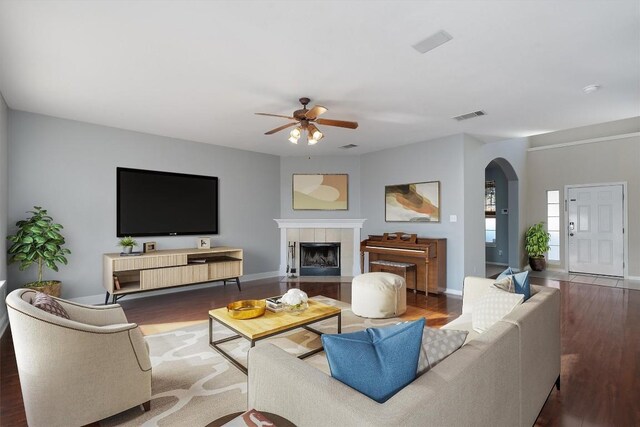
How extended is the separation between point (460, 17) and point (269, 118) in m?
2.69

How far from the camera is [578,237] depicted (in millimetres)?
6832

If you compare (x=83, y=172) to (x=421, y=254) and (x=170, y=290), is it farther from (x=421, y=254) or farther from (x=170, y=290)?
(x=421, y=254)

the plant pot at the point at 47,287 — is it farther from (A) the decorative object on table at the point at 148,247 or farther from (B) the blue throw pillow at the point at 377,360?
(B) the blue throw pillow at the point at 377,360

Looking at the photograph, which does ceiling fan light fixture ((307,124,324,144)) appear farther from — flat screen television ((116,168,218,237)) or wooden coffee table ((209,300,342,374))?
flat screen television ((116,168,218,237))

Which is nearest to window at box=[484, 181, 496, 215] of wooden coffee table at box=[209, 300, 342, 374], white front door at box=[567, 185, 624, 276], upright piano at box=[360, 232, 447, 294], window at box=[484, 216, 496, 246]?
window at box=[484, 216, 496, 246]

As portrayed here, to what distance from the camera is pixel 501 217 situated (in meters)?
7.98

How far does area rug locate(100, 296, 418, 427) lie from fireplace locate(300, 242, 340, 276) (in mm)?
2994

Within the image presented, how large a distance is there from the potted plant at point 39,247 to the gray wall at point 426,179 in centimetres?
496

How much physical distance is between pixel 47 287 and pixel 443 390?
176 inches

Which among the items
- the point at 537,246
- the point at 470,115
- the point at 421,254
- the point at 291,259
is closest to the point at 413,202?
the point at 421,254

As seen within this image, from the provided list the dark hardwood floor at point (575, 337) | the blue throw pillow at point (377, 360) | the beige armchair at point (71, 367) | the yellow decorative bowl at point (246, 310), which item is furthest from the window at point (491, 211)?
the beige armchair at point (71, 367)

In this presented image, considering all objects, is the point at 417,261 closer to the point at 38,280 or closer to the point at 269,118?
the point at 269,118

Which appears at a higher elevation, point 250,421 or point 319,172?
point 319,172

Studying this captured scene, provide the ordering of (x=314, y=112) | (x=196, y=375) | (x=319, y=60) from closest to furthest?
1. (x=196, y=375)
2. (x=319, y=60)
3. (x=314, y=112)
